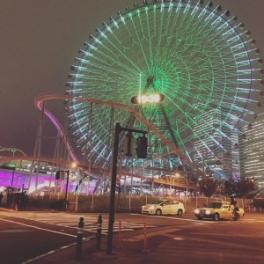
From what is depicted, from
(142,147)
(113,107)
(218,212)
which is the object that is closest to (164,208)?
(218,212)

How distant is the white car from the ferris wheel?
1265 cm

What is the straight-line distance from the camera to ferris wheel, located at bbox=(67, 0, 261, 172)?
4156 centimetres

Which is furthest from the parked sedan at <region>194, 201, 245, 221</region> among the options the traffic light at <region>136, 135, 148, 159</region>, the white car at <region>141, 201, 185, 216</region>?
the traffic light at <region>136, 135, 148, 159</region>

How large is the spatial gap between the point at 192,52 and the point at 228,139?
417 inches

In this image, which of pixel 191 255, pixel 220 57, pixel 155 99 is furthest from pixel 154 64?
pixel 191 255

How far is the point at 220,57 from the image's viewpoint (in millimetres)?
41719

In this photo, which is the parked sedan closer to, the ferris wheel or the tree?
the ferris wheel

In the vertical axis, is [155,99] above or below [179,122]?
below

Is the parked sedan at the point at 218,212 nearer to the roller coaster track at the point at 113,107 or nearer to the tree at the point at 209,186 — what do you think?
the roller coaster track at the point at 113,107

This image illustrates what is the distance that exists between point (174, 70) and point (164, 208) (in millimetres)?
16433

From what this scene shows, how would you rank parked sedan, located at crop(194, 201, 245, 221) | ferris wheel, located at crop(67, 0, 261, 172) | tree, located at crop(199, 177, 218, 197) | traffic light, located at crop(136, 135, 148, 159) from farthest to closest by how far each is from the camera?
tree, located at crop(199, 177, 218, 197)
ferris wheel, located at crop(67, 0, 261, 172)
parked sedan, located at crop(194, 201, 245, 221)
traffic light, located at crop(136, 135, 148, 159)

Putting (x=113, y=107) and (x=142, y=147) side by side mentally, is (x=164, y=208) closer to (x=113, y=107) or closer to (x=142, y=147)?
(x=113, y=107)

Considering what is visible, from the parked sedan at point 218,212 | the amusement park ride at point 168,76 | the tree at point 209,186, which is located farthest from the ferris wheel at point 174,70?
the tree at point 209,186

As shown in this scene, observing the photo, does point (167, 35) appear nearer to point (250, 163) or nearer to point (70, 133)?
point (70, 133)
